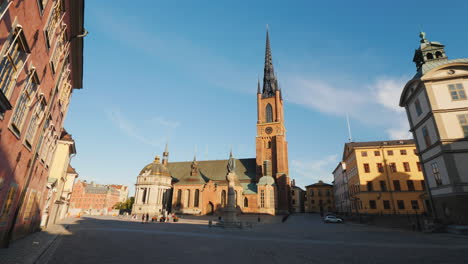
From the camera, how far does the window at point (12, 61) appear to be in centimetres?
638

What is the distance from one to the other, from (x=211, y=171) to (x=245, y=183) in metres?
12.3

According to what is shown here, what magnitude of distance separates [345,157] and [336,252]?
43.7 m

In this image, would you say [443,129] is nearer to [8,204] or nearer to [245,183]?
[8,204]

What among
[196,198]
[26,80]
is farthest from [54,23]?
[196,198]

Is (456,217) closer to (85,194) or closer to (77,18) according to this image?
(77,18)

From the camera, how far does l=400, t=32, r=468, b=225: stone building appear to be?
1694 cm

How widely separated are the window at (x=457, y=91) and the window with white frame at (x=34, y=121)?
99.3ft

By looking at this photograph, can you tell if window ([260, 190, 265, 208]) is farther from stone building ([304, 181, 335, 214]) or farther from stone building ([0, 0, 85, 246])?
stone building ([0, 0, 85, 246])

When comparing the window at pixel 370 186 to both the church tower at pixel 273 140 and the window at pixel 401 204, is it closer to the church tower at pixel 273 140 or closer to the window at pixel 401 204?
the window at pixel 401 204

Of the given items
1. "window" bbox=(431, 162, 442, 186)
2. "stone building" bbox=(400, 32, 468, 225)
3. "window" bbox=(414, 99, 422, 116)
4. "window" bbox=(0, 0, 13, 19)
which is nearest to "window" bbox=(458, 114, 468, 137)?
"stone building" bbox=(400, 32, 468, 225)

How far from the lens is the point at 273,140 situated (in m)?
55.6

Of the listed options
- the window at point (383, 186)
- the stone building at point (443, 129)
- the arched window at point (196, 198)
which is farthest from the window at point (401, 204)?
the arched window at point (196, 198)

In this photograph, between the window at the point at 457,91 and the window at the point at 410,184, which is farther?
the window at the point at 410,184

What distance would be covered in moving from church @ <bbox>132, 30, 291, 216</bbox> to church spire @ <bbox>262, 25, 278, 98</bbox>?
311mm
